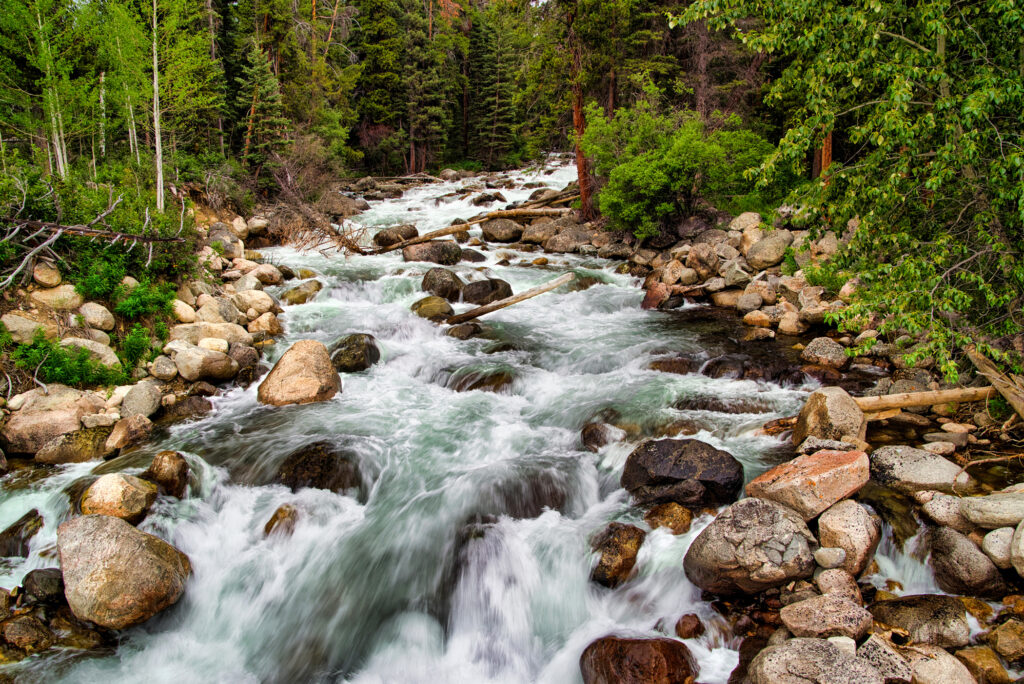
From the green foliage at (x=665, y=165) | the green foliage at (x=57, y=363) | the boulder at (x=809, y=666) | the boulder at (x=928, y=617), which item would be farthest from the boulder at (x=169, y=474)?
the green foliage at (x=665, y=165)

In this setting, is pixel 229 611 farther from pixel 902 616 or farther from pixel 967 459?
pixel 967 459

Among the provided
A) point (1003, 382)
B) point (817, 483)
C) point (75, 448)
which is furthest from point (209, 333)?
point (1003, 382)

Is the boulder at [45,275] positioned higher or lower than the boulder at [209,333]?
higher

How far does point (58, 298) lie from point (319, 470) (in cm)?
547

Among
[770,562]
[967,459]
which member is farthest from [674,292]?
[770,562]

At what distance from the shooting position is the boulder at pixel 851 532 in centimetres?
474

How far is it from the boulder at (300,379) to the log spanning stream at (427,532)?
0.81ft

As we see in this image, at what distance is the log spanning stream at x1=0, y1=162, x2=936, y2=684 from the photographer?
4840 mm

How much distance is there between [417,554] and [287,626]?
4.34 ft

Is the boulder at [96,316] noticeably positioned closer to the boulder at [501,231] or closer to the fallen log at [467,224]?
the fallen log at [467,224]

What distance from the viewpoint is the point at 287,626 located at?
5184 mm

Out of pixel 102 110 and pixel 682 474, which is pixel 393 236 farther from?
pixel 682 474

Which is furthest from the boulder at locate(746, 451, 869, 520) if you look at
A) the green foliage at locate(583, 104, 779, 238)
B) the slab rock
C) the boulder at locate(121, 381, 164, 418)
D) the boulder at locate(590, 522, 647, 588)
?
the green foliage at locate(583, 104, 779, 238)

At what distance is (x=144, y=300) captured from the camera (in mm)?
9492
